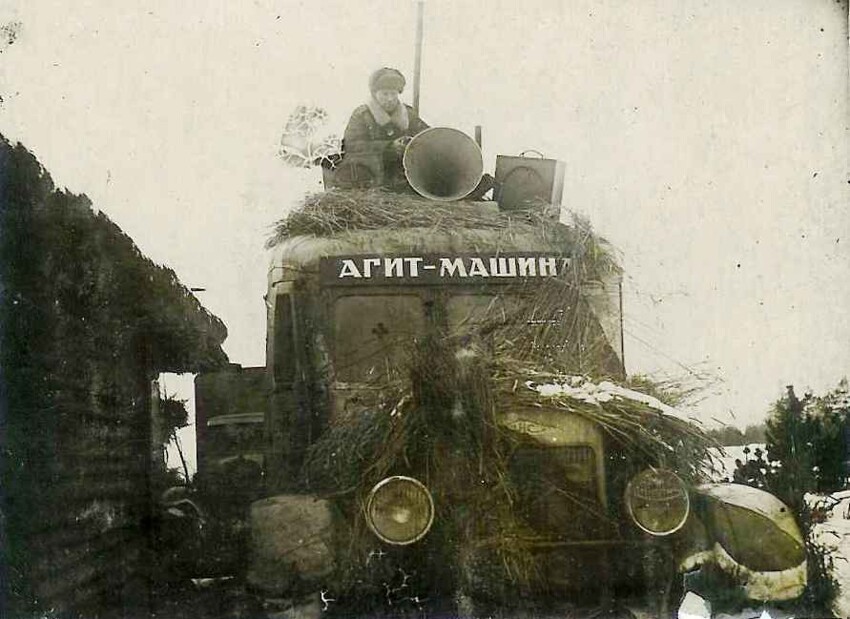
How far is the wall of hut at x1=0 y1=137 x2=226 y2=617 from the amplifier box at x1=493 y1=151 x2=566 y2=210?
1771 millimetres

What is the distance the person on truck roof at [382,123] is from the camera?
5.38 meters

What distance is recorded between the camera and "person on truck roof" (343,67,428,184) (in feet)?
17.6

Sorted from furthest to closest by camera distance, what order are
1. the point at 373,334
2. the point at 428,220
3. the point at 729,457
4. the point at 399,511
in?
the point at 729,457, the point at 428,220, the point at 373,334, the point at 399,511

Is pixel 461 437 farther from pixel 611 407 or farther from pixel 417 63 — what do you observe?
pixel 417 63

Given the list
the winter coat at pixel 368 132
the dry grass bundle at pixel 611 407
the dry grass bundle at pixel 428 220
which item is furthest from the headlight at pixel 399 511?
the winter coat at pixel 368 132

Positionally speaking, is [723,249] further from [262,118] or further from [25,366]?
[25,366]

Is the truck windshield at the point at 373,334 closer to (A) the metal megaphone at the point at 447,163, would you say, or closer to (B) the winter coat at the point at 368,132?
(A) the metal megaphone at the point at 447,163

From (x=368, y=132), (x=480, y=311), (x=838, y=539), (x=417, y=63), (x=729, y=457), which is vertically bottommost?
(x=838, y=539)

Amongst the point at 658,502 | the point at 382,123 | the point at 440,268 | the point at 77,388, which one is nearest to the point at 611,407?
the point at 658,502

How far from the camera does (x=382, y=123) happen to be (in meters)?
5.39

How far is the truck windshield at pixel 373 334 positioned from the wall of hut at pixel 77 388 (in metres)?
0.66

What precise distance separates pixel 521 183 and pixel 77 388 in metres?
2.71

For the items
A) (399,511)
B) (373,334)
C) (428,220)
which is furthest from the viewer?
(428,220)

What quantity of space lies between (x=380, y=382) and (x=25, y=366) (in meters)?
1.91
